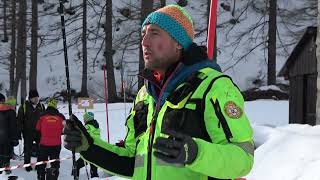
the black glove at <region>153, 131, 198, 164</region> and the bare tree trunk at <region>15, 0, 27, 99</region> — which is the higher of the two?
the bare tree trunk at <region>15, 0, 27, 99</region>

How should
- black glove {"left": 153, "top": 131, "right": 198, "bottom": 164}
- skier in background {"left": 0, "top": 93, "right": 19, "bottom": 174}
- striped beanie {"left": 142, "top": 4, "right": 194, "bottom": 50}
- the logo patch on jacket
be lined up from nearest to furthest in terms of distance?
black glove {"left": 153, "top": 131, "right": 198, "bottom": 164} → the logo patch on jacket → striped beanie {"left": 142, "top": 4, "right": 194, "bottom": 50} → skier in background {"left": 0, "top": 93, "right": 19, "bottom": 174}

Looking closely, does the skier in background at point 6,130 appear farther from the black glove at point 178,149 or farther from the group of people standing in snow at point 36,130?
the black glove at point 178,149

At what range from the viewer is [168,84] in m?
2.49

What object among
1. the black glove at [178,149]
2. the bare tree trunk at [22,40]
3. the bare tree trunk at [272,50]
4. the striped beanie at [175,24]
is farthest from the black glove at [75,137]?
the bare tree trunk at [22,40]

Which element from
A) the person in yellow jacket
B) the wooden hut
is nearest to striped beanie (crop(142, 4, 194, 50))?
the person in yellow jacket

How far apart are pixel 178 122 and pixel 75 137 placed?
25.4 inches

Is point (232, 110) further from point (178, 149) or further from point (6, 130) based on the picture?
point (6, 130)

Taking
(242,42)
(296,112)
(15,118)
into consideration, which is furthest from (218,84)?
(242,42)

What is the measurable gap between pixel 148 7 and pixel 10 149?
34.5 ft

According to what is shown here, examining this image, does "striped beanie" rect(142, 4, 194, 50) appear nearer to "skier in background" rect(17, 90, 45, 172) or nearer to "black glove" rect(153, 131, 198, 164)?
"black glove" rect(153, 131, 198, 164)

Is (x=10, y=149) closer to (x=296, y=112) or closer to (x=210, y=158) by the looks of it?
(x=296, y=112)

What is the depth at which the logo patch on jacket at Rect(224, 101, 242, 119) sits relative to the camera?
2.21 metres

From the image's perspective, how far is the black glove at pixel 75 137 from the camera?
2646mm

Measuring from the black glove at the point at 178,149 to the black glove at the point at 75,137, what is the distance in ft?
2.67
